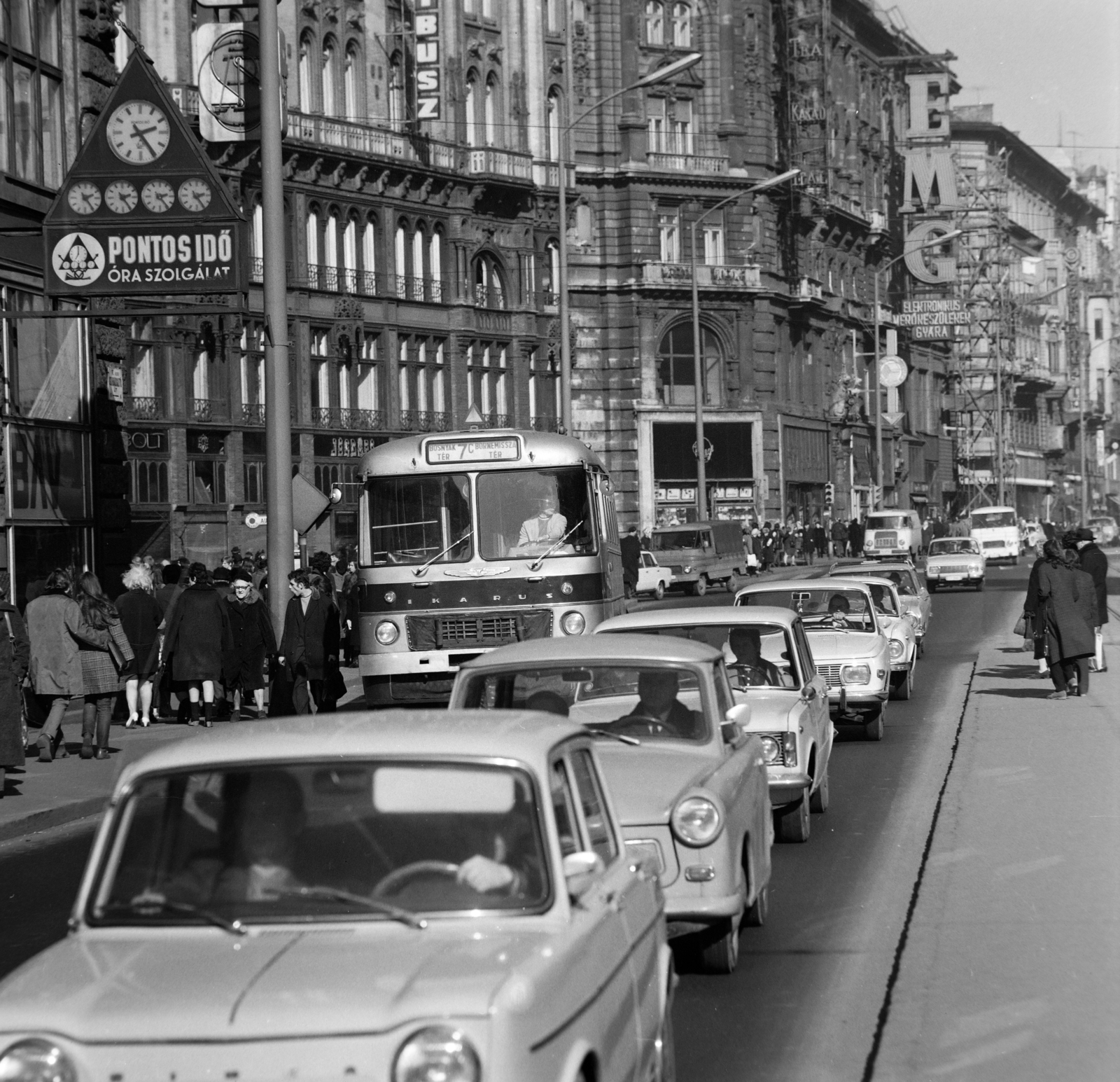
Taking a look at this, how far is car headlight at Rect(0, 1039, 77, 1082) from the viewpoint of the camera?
447cm

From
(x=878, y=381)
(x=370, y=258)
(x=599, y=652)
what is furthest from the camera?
(x=878, y=381)

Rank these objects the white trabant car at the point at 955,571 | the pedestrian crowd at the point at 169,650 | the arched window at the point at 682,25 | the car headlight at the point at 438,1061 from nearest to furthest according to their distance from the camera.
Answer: the car headlight at the point at 438,1061, the pedestrian crowd at the point at 169,650, the white trabant car at the point at 955,571, the arched window at the point at 682,25

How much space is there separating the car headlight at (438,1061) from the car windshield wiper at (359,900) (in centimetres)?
69

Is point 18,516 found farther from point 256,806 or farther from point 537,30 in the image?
point 537,30

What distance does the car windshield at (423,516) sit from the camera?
67.5 feet

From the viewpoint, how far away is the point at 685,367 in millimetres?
79062

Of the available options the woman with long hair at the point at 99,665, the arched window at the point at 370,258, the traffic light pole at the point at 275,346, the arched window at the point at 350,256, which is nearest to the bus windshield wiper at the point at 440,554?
the traffic light pole at the point at 275,346

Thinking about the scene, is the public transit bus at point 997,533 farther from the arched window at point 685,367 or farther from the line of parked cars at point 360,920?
the line of parked cars at point 360,920

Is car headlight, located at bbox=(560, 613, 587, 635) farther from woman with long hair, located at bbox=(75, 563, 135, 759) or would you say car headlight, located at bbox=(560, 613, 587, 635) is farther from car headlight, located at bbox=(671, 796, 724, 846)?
car headlight, located at bbox=(671, 796, 724, 846)

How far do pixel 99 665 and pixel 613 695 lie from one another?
8992mm

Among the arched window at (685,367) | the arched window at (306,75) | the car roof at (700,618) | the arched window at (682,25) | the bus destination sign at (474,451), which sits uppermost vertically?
the arched window at (682,25)

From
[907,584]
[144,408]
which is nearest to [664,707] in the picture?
[907,584]

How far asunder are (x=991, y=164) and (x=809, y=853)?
109467 mm

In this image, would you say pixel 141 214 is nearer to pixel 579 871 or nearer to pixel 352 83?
pixel 579 871
